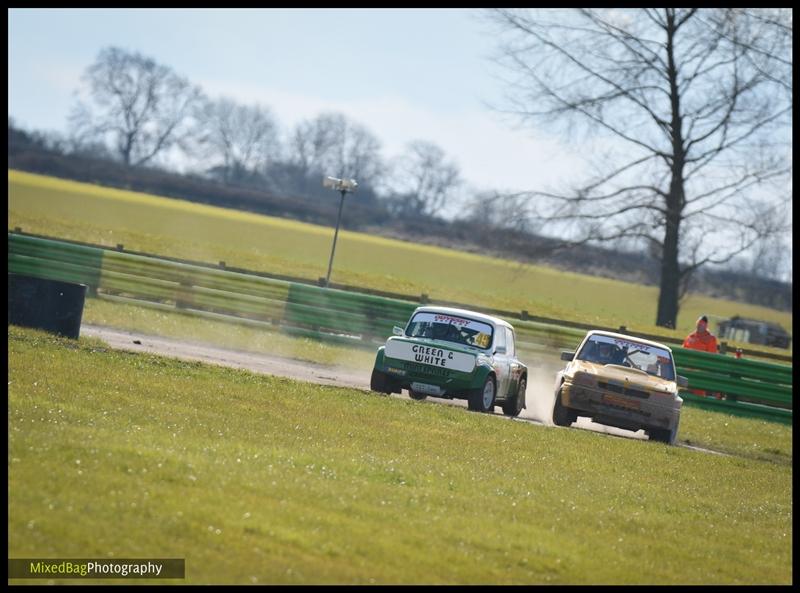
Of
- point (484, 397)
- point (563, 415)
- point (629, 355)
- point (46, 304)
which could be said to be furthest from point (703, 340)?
point (46, 304)

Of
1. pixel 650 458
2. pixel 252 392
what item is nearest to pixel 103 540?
pixel 252 392

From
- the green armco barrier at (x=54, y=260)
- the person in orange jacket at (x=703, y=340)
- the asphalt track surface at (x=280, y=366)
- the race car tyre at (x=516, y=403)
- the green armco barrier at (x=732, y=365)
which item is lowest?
the asphalt track surface at (x=280, y=366)

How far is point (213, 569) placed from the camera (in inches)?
265

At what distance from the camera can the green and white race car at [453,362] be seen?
694 inches

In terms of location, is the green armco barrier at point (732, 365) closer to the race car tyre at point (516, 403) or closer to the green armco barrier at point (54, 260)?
the race car tyre at point (516, 403)

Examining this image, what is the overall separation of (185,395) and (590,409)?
631 centimetres

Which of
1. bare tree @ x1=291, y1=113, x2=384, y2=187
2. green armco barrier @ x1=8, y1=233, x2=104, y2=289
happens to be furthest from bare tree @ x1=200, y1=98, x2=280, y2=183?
green armco barrier @ x1=8, y1=233, x2=104, y2=289

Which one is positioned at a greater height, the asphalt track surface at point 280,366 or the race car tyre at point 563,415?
the race car tyre at point 563,415

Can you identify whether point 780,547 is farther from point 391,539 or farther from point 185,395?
point 185,395

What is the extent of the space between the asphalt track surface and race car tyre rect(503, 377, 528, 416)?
0.45ft

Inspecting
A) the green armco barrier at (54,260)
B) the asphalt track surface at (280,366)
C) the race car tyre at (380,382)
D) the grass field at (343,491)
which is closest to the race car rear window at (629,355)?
the asphalt track surface at (280,366)

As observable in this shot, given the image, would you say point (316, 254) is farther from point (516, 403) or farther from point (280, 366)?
point (516, 403)

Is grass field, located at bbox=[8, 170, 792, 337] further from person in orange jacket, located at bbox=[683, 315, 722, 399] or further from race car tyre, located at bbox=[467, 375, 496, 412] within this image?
race car tyre, located at bbox=[467, 375, 496, 412]

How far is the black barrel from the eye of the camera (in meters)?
18.5
